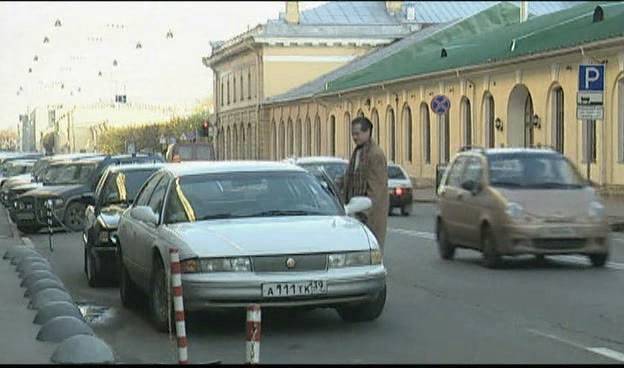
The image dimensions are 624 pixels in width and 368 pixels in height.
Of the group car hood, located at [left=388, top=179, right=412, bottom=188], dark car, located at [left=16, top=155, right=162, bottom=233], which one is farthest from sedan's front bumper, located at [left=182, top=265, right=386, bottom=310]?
car hood, located at [left=388, top=179, right=412, bottom=188]

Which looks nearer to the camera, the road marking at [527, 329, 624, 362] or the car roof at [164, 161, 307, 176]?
the road marking at [527, 329, 624, 362]

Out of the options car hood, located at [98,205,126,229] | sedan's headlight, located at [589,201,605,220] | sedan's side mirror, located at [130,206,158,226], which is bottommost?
sedan's headlight, located at [589,201,605,220]

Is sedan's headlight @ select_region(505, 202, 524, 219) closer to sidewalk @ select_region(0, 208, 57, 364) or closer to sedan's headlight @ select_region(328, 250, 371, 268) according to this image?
sedan's headlight @ select_region(328, 250, 371, 268)

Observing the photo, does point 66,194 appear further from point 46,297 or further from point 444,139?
point 444,139

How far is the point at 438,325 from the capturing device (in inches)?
414

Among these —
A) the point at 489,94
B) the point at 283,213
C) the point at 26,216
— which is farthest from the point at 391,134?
the point at 283,213

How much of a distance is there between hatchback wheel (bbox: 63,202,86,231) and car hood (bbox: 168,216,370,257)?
14.8m

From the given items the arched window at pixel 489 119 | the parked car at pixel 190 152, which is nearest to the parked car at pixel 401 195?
the parked car at pixel 190 152

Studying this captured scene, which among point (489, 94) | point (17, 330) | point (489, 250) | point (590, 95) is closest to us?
point (17, 330)

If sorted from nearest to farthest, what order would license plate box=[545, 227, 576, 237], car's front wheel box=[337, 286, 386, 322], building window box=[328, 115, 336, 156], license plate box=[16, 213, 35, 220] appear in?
car's front wheel box=[337, 286, 386, 322]
license plate box=[545, 227, 576, 237]
license plate box=[16, 213, 35, 220]
building window box=[328, 115, 336, 156]

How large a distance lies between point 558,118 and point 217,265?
1174 inches

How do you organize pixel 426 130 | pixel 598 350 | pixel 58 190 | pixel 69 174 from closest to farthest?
pixel 598 350 < pixel 58 190 < pixel 69 174 < pixel 426 130

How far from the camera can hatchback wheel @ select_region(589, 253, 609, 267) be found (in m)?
15.6

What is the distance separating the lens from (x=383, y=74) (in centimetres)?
5375
